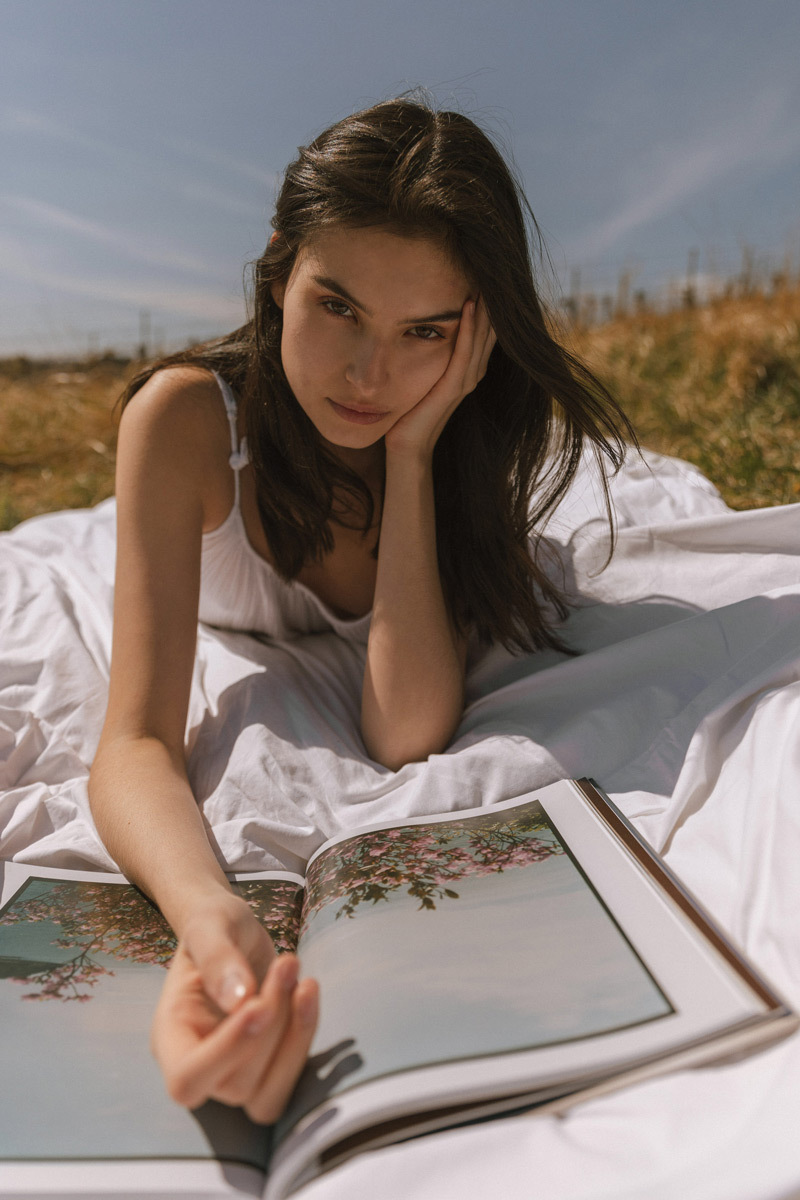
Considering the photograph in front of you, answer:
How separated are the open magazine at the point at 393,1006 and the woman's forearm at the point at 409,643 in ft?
1.18

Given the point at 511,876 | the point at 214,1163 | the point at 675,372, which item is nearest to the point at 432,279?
the point at 511,876

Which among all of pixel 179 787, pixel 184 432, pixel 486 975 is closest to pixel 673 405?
pixel 184 432

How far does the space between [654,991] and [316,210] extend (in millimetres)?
1100

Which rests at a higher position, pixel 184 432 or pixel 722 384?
pixel 722 384

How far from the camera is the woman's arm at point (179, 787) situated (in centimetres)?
64

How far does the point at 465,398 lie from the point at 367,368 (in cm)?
39

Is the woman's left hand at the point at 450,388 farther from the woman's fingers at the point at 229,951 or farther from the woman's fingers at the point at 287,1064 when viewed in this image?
the woman's fingers at the point at 287,1064

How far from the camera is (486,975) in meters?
0.75

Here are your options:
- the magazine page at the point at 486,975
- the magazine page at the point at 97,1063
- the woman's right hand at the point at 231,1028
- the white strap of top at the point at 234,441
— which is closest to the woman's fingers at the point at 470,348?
the white strap of top at the point at 234,441

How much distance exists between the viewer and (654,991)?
27.9 inches

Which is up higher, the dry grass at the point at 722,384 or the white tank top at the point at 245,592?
the dry grass at the point at 722,384

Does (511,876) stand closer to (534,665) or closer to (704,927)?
(704,927)

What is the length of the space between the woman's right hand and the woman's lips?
0.82m

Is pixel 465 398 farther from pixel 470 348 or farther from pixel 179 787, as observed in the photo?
pixel 179 787
